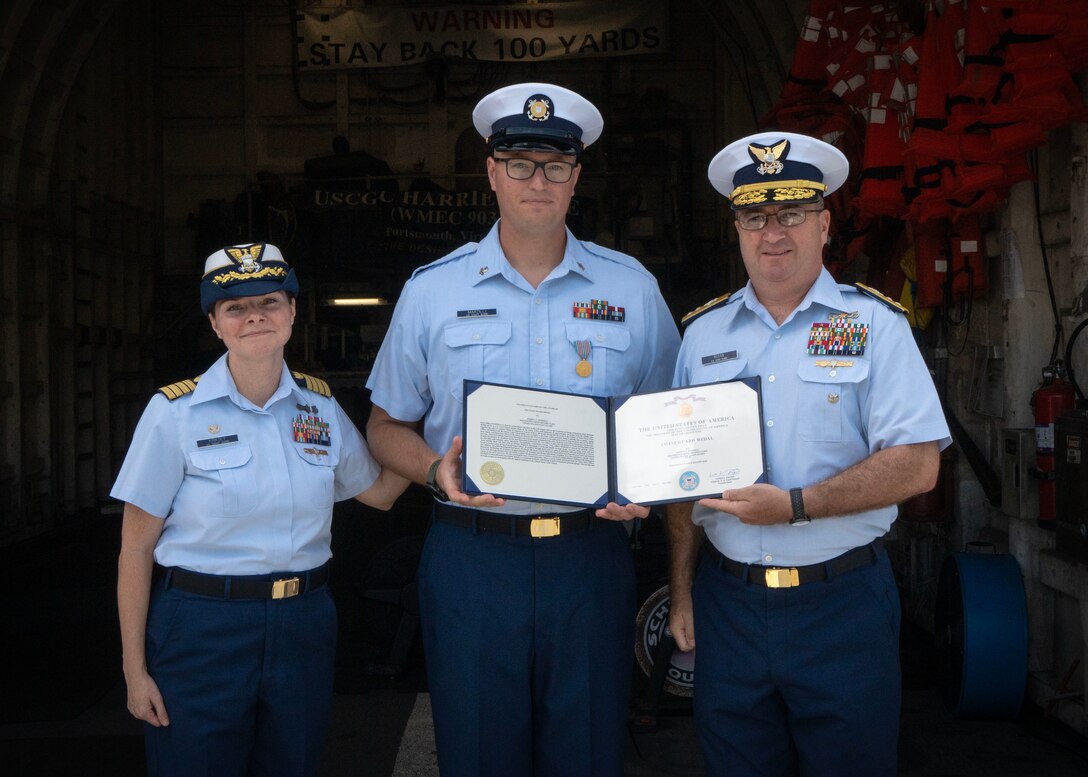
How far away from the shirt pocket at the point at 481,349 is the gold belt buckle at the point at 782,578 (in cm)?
82

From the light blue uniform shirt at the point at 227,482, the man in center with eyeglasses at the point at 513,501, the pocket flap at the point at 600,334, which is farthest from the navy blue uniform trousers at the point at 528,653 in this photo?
the pocket flap at the point at 600,334

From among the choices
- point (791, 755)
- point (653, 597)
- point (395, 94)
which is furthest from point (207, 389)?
point (395, 94)

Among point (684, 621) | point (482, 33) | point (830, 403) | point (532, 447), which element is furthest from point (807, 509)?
point (482, 33)

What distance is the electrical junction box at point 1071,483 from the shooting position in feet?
12.0

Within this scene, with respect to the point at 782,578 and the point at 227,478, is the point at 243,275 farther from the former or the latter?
the point at 782,578

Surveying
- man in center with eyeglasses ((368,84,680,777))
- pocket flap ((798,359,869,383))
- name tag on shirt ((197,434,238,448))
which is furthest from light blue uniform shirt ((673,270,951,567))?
name tag on shirt ((197,434,238,448))

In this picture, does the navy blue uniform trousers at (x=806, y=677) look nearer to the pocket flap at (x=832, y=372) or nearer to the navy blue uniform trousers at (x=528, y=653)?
the navy blue uniform trousers at (x=528, y=653)

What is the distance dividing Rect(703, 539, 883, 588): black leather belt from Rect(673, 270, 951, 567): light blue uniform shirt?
2 centimetres

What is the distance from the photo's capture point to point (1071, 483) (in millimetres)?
3752

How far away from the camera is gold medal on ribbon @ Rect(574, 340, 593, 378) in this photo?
8.83 feet

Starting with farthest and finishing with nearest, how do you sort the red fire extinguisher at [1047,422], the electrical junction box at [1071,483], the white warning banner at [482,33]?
the white warning banner at [482,33] < the red fire extinguisher at [1047,422] < the electrical junction box at [1071,483]

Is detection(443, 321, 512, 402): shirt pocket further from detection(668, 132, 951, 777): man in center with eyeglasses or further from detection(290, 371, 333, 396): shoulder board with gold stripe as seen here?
detection(668, 132, 951, 777): man in center with eyeglasses

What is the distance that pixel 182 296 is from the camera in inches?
444

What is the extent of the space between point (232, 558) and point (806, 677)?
1355mm
